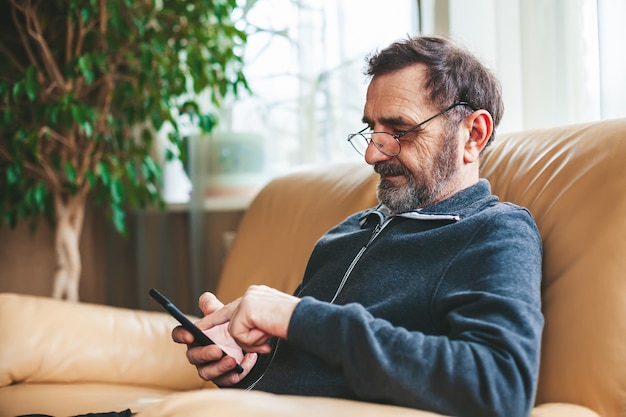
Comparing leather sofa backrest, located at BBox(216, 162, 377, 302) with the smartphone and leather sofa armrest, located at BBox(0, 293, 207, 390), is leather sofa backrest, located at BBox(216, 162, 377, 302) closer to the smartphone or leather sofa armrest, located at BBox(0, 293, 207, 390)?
leather sofa armrest, located at BBox(0, 293, 207, 390)

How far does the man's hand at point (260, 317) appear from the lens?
96 cm

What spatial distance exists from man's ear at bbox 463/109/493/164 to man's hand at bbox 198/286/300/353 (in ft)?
1.41

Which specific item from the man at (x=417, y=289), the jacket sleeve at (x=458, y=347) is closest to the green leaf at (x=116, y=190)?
the man at (x=417, y=289)

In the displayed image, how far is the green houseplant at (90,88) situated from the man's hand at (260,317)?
1.46 m

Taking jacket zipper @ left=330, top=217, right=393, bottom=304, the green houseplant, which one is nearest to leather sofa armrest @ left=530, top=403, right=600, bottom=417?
jacket zipper @ left=330, top=217, right=393, bottom=304

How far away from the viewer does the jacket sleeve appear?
86 cm

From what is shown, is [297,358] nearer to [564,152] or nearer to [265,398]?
[265,398]

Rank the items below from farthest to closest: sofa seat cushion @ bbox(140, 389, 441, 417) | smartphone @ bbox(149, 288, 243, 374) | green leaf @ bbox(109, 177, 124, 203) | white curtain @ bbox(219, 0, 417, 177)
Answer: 1. green leaf @ bbox(109, 177, 124, 203)
2. white curtain @ bbox(219, 0, 417, 177)
3. smartphone @ bbox(149, 288, 243, 374)
4. sofa seat cushion @ bbox(140, 389, 441, 417)

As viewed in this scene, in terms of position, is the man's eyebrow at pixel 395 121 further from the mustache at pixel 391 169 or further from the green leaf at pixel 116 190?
the green leaf at pixel 116 190

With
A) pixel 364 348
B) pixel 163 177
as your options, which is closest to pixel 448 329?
pixel 364 348

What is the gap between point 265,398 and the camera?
0.74 meters

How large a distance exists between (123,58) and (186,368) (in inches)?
50.8

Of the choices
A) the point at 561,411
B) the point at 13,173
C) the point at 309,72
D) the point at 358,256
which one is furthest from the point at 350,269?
the point at 13,173

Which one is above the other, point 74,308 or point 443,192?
point 443,192
